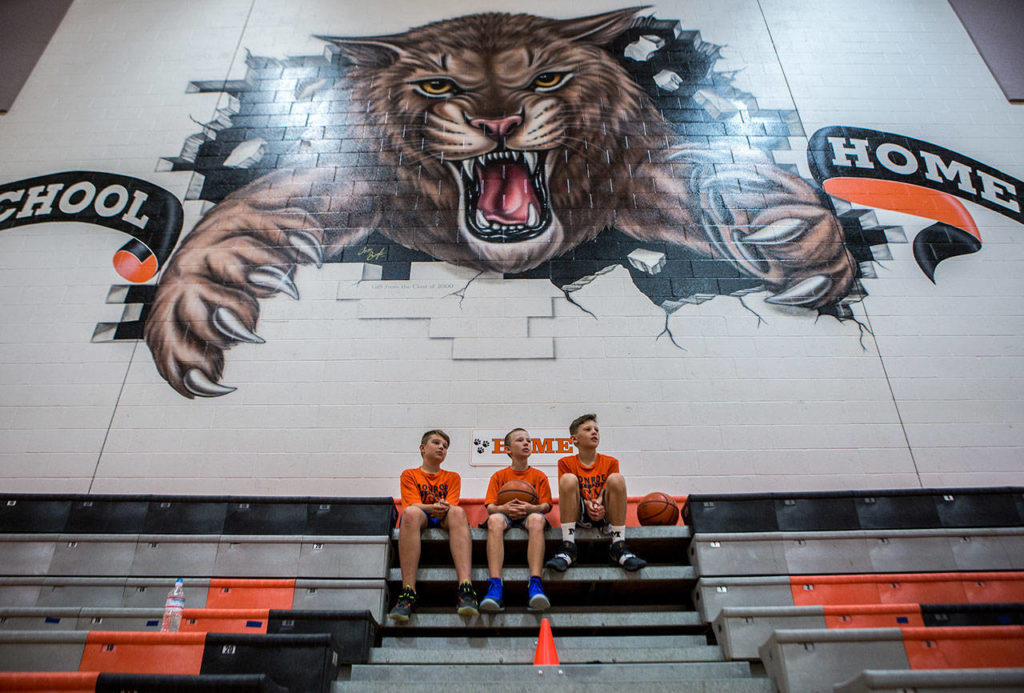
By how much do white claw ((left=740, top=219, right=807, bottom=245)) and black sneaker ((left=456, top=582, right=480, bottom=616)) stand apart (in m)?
3.54

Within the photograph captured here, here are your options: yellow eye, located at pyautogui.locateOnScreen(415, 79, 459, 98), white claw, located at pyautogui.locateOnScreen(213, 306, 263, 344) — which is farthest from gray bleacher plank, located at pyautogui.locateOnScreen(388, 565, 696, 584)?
yellow eye, located at pyautogui.locateOnScreen(415, 79, 459, 98)

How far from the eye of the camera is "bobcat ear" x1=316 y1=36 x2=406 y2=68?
254 inches

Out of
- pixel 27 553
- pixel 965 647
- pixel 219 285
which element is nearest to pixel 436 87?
pixel 219 285

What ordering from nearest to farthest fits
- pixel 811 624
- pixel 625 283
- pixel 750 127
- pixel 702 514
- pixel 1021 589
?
pixel 811 624
pixel 1021 589
pixel 702 514
pixel 625 283
pixel 750 127

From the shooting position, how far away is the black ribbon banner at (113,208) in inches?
212

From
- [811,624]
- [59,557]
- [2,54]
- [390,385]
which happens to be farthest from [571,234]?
[2,54]

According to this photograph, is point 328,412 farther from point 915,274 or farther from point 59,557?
point 915,274

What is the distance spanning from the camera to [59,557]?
357 cm

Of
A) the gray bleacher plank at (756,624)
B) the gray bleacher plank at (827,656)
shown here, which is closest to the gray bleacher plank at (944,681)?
the gray bleacher plank at (827,656)

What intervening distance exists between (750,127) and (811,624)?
178 inches

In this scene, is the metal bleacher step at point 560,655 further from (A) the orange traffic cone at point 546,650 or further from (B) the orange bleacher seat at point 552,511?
(B) the orange bleacher seat at point 552,511

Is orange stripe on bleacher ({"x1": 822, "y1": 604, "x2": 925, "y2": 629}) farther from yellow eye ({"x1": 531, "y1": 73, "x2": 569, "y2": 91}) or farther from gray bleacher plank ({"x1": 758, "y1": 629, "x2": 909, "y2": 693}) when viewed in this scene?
yellow eye ({"x1": 531, "y1": 73, "x2": 569, "y2": 91})

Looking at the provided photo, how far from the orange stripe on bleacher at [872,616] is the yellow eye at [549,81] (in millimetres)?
4870

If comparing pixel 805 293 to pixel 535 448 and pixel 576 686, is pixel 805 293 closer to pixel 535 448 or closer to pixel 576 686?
pixel 535 448
